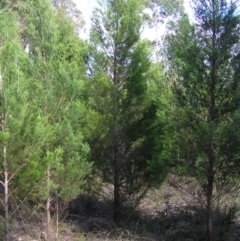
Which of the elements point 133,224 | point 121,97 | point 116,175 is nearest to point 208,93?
point 121,97

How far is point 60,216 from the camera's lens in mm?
9172

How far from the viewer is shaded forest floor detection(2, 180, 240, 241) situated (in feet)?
28.5

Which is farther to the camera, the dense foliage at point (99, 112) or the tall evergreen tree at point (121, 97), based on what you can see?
the tall evergreen tree at point (121, 97)

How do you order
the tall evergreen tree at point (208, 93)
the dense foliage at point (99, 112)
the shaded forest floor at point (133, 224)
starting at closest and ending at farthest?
the dense foliage at point (99, 112), the tall evergreen tree at point (208, 93), the shaded forest floor at point (133, 224)

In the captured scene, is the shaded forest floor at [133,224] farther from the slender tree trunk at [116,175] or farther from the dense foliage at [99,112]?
the dense foliage at [99,112]

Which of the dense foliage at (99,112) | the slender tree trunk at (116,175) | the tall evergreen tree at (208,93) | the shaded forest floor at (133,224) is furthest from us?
the slender tree trunk at (116,175)

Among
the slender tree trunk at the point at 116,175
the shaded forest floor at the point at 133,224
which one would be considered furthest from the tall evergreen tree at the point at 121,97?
the shaded forest floor at the point at 133,224

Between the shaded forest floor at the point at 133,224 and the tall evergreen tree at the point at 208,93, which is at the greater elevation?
the tall evergreen tree at the point at 208,93

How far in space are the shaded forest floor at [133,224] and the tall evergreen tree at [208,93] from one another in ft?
2.64

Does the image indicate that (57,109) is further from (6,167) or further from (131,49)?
(131,49)

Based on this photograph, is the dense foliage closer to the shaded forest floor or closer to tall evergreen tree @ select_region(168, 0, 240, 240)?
tall evergreen tree @ select_region(168, 0, 240, 240)

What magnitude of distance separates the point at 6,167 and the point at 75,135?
1.81m

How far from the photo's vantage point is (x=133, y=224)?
978cm

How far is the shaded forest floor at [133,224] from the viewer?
8.69 metres
